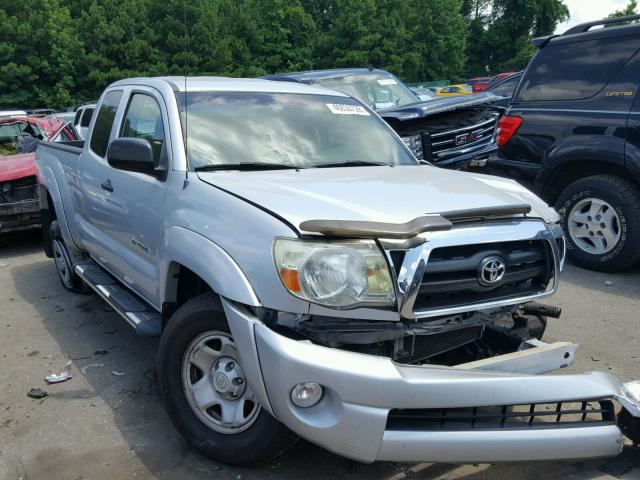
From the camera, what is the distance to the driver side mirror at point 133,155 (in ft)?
11.7

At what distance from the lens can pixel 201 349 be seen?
313 cm

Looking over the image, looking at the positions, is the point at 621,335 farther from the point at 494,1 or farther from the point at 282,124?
the point at 494,1

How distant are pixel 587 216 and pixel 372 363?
441cm

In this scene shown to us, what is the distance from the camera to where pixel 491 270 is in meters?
2.89

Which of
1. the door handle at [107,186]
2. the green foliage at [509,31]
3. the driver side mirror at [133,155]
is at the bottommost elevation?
the door handle at [107,186]

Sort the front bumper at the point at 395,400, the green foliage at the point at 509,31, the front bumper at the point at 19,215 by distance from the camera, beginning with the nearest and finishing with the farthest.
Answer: the front bumper at the point at 395,400
the front bumper at the point at 19,215
the green foliage at the point at 509,31

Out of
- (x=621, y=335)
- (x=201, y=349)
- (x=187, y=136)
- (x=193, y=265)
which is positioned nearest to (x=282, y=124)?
(x=187, y=136)

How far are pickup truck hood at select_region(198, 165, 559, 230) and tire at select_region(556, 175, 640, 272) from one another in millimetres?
2561

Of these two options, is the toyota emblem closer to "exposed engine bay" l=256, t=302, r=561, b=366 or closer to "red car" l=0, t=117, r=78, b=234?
"exposed engine bay" l=256, t=302, r=561, b=366

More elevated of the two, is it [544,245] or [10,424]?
[544,245]

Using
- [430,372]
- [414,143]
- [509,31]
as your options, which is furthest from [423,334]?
[509,31]

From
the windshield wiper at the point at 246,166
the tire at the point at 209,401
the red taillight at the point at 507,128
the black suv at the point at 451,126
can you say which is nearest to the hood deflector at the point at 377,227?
the tire at the point at 209,401

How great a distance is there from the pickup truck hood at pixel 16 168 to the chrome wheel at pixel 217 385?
18.8 ft

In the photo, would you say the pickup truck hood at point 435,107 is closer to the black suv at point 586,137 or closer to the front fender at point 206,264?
the black suv at point 586,137
